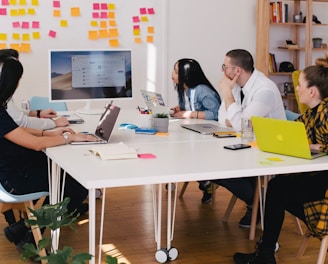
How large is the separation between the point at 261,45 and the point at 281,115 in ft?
9.80

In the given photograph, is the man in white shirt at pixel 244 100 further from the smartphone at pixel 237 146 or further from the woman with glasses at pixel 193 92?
the smartphone at pixel 237 146

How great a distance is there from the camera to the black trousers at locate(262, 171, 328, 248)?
2.59 meters

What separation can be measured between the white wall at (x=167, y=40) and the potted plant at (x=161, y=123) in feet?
8.70

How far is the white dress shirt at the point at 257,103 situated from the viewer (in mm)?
3354

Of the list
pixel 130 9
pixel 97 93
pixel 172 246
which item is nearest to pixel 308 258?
pixel 172 246

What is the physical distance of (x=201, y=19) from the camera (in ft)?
20.4

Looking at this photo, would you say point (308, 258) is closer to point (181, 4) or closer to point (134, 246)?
point (134, 246)

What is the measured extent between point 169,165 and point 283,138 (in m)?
0.56

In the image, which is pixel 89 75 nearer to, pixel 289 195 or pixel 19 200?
pixel 19 200

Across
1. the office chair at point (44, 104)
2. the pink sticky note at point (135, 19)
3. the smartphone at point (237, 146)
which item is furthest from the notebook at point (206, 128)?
the pink sticky note at point (135, 19)

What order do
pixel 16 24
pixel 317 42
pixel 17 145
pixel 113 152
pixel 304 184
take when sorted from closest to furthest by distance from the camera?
pixel 113 152, pixel 304 184, pixel 17 145, pixel 16 24, pixel 317 42

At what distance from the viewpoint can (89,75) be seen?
169 inches

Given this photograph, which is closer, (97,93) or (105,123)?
(105,123)

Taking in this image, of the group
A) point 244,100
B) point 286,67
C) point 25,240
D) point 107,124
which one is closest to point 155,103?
point 244,100
